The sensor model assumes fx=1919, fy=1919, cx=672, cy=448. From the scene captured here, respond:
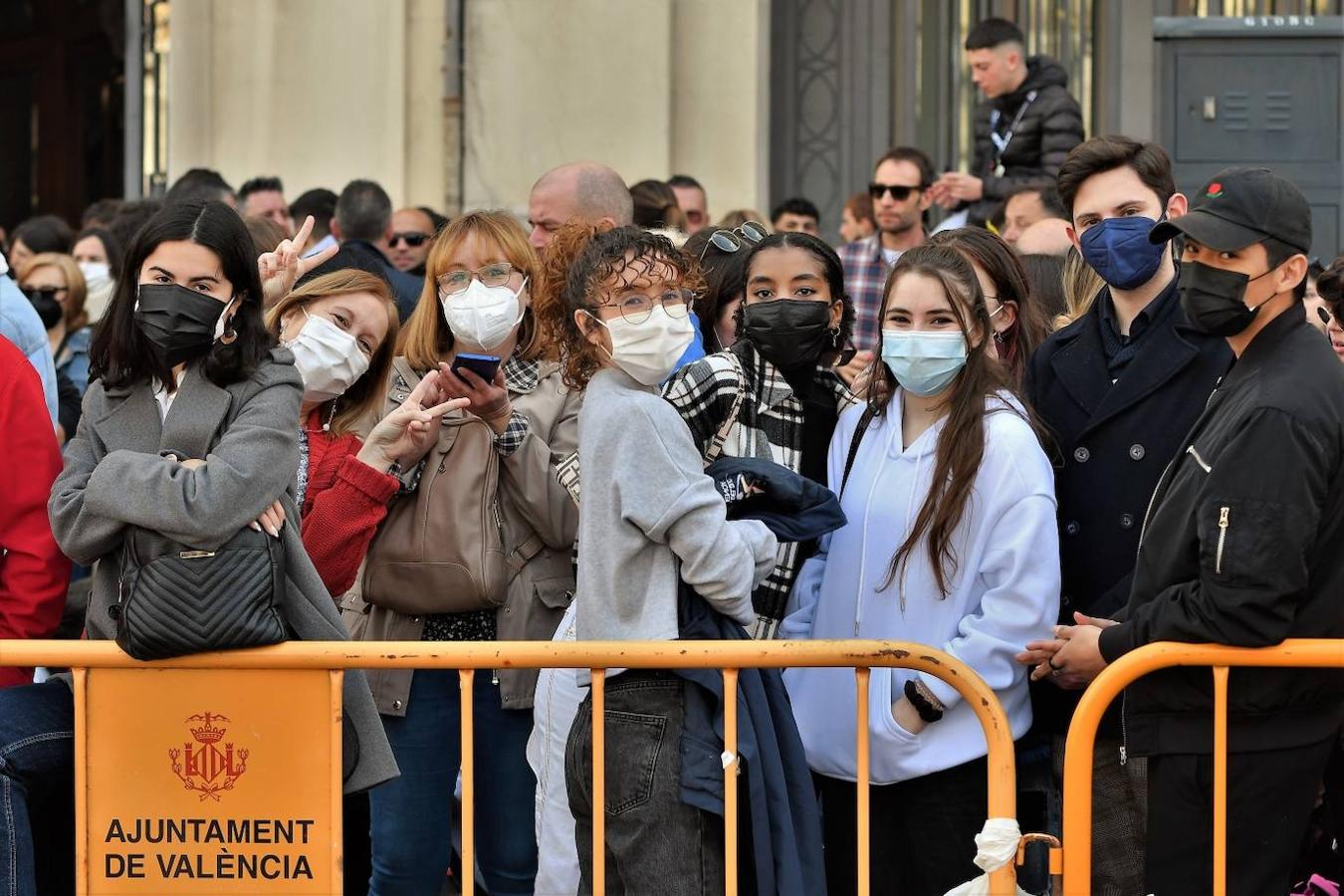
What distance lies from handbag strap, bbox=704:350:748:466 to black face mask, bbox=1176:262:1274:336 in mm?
1039

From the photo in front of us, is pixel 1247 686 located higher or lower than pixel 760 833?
higher

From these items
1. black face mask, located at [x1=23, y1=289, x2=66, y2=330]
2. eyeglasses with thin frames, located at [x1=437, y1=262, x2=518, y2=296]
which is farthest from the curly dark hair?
black face mask, located at [x1=23, y1=289, x2=66, y2=330]

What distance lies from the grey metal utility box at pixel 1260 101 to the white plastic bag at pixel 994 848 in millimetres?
8381

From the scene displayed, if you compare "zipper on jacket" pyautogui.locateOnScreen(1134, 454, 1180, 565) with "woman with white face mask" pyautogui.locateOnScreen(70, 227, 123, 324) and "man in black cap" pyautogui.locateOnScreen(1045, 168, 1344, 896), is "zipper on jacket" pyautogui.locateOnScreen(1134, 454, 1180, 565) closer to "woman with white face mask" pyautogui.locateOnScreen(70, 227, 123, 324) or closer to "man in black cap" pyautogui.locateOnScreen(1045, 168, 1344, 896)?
"man in black cap" pyautogui.locateOnScreen(1045, 168, 1344, 896)

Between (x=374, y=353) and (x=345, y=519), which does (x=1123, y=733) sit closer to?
(x=345, y=519)

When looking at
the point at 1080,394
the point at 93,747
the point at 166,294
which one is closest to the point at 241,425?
the point at 166,294

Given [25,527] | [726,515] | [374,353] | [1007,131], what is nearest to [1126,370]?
[726,515]

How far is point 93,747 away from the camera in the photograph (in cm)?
424

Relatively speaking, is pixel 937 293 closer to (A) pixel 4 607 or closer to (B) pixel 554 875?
(B) pixel 554 875

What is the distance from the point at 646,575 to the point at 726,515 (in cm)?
23

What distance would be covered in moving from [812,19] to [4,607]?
8486mm

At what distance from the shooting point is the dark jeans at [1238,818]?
4145mm

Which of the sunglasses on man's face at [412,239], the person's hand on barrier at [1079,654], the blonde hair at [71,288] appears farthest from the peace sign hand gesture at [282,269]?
the sunglasses on man's face at [412,239]

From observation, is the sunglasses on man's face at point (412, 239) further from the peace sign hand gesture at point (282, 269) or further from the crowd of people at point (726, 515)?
the peace sign hand gesture at point (282, 269)
